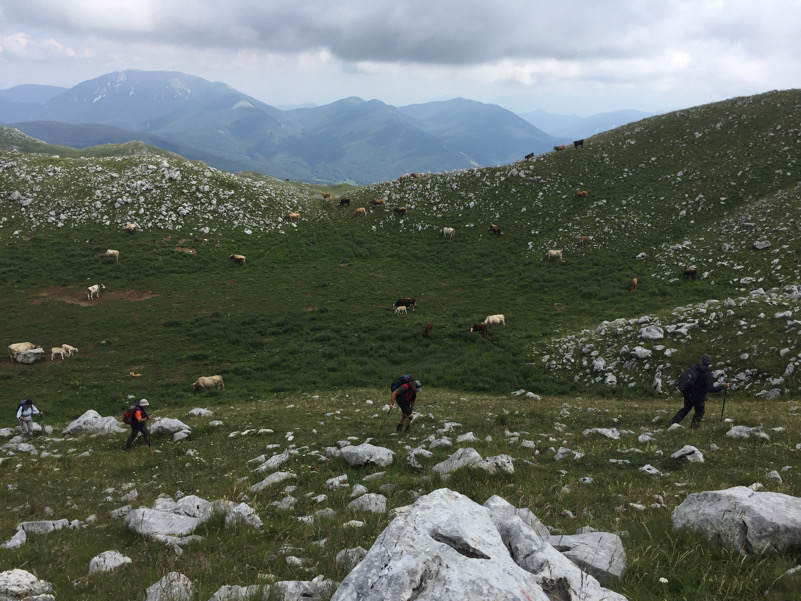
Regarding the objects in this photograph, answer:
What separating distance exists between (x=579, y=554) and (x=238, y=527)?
5491mm

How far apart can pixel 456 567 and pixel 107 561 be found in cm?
564

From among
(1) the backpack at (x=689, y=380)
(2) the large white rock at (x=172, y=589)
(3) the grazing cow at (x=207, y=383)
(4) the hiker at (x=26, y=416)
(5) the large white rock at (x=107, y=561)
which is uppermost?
(1) the backpack at (x=689, y=380)

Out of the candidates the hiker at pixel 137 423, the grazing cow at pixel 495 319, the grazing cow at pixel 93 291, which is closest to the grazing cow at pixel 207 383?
the hiker at pixel 137 423

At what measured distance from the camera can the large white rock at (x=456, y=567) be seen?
11.6 feet

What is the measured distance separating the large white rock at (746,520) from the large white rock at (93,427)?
19914 mm

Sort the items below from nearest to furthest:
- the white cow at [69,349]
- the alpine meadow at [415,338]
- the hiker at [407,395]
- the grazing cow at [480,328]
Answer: the alpine meadow at [415,338], the hiker at [407,395], the white cow at [69,349], the grazing cow at [480,328]

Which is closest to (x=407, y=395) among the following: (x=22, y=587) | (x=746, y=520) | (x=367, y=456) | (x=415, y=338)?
(x=367, y=456)

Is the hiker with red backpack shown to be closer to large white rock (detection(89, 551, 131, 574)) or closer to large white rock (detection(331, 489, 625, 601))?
large white rock (detection(89, 551, 131, 574))

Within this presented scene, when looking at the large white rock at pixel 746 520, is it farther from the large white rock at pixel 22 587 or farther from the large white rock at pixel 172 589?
the large white rock at pixel 22 587

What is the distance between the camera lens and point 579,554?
4.85 m

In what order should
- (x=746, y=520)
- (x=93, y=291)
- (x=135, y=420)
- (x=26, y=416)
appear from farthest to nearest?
(x=93, y=291) → (x=26, y=416) → (x=135, y=420) → (x=746, y=520)

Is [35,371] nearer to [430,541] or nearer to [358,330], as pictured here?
[358,330]

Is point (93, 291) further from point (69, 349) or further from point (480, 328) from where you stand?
point (480, 328)

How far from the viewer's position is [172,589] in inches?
192
